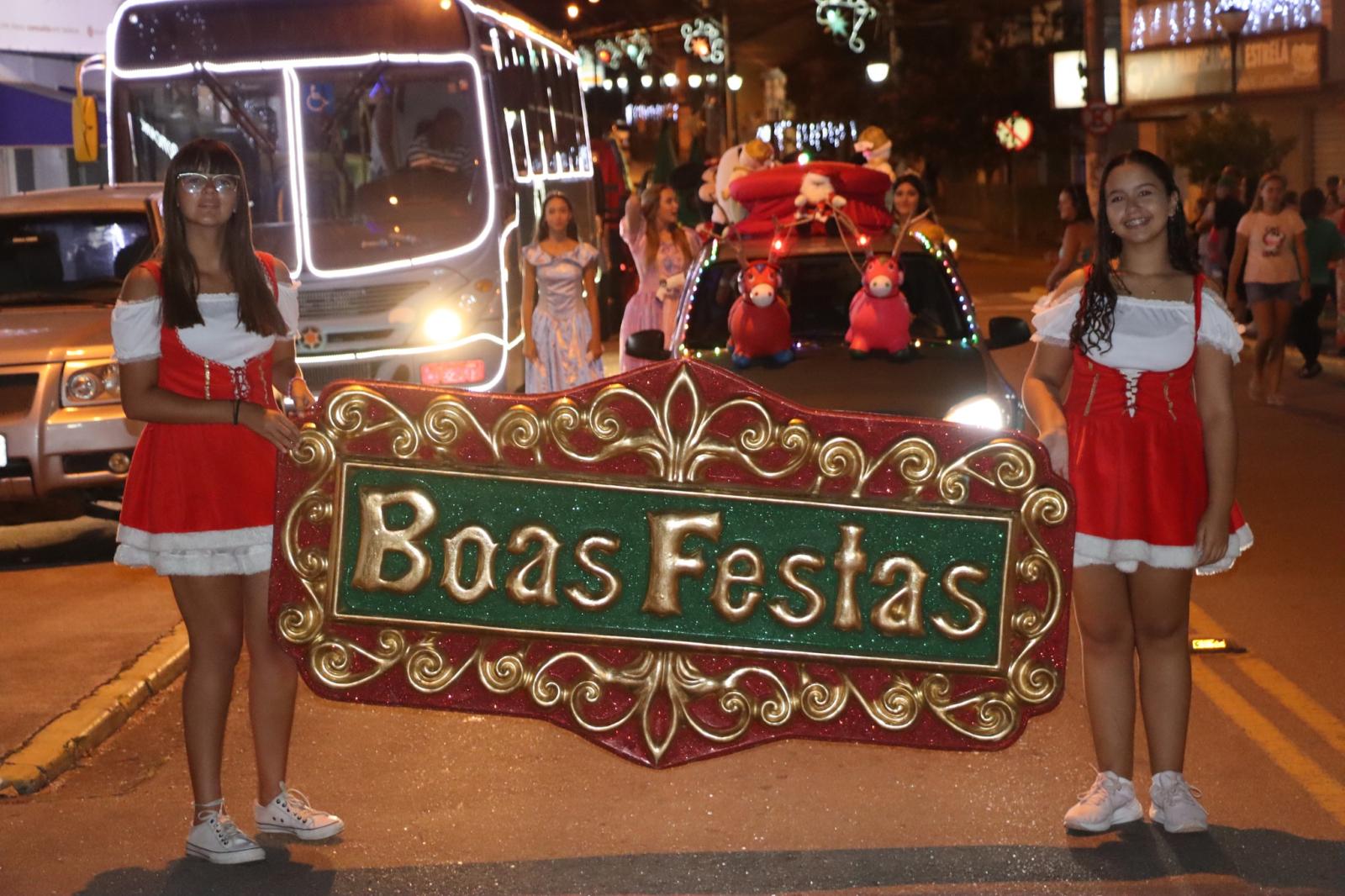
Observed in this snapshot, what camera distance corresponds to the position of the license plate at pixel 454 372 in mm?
13719

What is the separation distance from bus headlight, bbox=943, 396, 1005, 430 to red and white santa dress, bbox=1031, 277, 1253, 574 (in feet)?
8.46

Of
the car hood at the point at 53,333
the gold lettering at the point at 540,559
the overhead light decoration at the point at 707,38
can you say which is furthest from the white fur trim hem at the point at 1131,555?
the overhead light decoration at the point at 707,38

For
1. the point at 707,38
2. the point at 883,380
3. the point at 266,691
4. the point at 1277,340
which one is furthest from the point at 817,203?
the point at 707,38

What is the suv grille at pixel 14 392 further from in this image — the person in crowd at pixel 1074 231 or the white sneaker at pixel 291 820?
the person in crowd at pixel 1074 231

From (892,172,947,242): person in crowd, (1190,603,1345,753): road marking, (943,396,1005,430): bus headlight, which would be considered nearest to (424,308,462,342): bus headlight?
(892,172,947,242): person in crowd

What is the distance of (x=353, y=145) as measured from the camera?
13.6m

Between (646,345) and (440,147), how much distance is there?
5101mm

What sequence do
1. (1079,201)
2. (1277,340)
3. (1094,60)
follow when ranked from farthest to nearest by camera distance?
(1094,60) → (1277,340) → (1079,201)

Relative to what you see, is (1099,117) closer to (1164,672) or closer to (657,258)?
(657,258)

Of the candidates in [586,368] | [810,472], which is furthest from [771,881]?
[586,368]

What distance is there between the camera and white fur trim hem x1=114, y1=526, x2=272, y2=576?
5.21 m

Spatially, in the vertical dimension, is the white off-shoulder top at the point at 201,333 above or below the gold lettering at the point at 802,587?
above

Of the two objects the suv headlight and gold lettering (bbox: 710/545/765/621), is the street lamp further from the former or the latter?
gold lettering (bbox: 710/545/765/621)

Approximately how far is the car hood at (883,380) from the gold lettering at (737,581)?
285 centimetres
